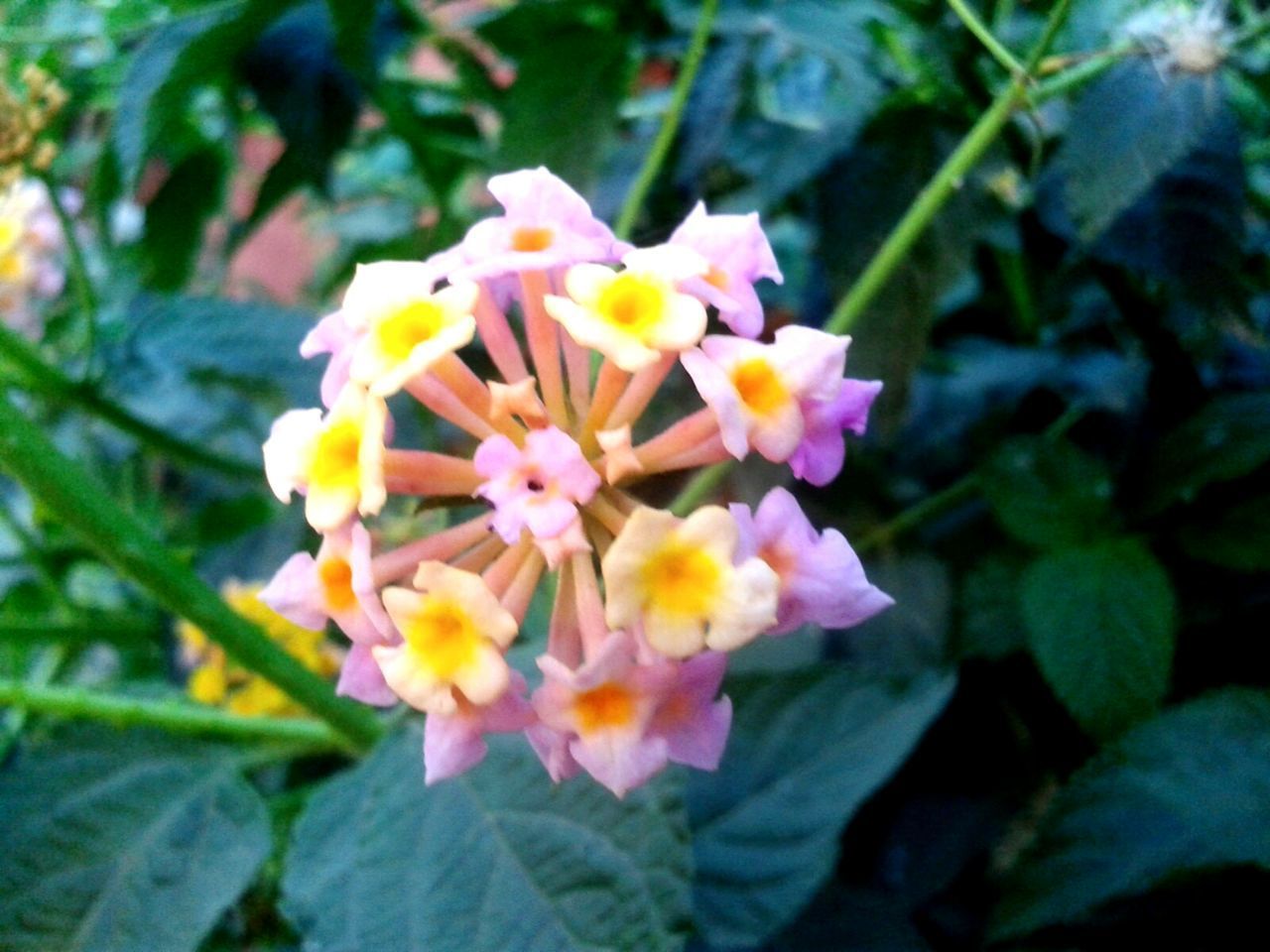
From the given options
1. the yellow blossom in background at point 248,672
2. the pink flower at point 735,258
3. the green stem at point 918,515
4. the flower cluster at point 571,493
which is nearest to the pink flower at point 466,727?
the flower cluster at point 571,493

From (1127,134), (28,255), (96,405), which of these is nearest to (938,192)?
(1127,134)

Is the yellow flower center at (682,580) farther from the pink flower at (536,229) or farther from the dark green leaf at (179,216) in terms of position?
the dark green leaf at (179,216)

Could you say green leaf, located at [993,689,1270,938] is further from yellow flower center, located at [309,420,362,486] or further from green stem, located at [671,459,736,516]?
yellow flower center, located at [309,420,362,486]

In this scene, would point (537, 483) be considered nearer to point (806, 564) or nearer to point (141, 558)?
point (806, 564)

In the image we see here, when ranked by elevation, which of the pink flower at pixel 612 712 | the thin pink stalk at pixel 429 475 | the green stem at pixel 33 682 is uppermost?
the thin pink stalk at pixel 429 475

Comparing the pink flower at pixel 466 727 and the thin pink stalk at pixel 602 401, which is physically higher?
the thin pink stalk at pixel 602 401

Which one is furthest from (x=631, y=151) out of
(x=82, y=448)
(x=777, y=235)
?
(x=82, y=448)

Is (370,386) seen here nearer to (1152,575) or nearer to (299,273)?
(1152,575)

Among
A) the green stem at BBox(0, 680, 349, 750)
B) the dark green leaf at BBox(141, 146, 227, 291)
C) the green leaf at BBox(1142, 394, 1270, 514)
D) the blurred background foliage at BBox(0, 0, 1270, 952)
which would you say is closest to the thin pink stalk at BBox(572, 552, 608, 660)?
the blurred background foliage at BBox(0, 0, 1270, 952)
